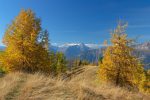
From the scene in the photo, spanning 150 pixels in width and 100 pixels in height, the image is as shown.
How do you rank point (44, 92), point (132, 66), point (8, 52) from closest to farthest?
1. point (44, 92)
2. point (8, 52)
3. point (132, 66)

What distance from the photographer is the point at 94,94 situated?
1186 centimetres

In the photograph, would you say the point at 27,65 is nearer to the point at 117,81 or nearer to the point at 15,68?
the point at 15,68

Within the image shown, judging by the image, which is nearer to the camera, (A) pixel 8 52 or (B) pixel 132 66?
(A) pixel 8 52

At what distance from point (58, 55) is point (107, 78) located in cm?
5030

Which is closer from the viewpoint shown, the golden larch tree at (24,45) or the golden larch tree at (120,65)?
the golden larch tree at (24,45)

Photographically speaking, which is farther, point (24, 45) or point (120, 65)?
point (120, 65)

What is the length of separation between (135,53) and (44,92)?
25.6 metres

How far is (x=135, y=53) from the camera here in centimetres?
3509

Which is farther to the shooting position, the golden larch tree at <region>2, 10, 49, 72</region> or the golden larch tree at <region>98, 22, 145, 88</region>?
the golden larch tree at <region>98, 22, 145, 88</region>

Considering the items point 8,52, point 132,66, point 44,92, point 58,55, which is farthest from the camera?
point 58,55

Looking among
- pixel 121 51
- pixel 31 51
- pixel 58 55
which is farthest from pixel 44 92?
pixel 58 55

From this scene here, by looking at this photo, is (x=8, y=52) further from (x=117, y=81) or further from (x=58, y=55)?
(x=58, y=55)

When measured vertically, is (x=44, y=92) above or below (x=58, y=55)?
below

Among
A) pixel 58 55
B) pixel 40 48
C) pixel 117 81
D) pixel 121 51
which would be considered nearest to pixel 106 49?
pixel 121 51
